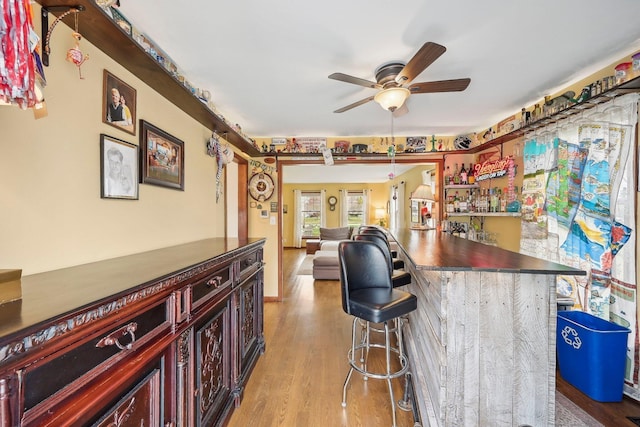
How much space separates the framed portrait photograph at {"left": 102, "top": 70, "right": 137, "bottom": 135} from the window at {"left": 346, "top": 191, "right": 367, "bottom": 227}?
8.50 m

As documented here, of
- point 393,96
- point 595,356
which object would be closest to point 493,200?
point 595,356

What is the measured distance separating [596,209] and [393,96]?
1824 millimetres

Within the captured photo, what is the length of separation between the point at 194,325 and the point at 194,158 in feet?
5.20

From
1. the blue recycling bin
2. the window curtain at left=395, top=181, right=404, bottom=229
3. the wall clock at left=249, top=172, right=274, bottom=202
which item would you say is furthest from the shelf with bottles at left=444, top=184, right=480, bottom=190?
the window curtain at left=395, top=181, right=404, bottom=229

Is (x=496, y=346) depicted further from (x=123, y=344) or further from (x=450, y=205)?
(x=450, y=205)

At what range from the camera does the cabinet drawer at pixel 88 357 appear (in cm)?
61

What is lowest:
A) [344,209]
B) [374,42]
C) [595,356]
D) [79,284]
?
[595,356]

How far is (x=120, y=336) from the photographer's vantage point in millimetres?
855

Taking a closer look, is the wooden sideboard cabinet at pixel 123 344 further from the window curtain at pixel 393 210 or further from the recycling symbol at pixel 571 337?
the window curtain at pixel 393 210

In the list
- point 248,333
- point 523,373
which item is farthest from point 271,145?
point 523,373

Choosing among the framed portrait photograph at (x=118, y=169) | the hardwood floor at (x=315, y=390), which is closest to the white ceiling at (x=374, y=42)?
the framed portrait photograph at (x=118, y=169)

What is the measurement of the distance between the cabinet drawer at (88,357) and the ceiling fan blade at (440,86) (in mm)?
2023

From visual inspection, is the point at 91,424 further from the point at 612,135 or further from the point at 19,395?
the point at 612,135

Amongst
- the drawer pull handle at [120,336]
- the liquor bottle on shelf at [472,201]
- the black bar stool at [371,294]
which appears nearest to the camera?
the drawer pull handle at [120,336]
